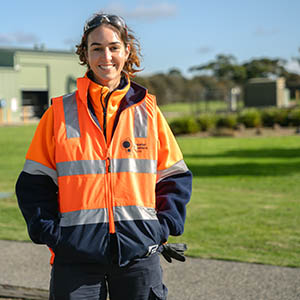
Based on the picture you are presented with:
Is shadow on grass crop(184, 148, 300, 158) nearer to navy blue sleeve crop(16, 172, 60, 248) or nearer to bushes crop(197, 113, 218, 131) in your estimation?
bushes crop(197, 113, 218, 131)

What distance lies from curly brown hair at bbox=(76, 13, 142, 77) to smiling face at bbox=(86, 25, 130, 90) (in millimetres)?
21

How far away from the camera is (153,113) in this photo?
8.42 ft

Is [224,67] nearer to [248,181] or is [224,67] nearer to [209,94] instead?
[209,94]

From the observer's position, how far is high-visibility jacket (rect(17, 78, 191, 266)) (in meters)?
2.38

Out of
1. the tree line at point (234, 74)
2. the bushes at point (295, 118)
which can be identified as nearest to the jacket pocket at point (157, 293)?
the bushes at point (295, 118)

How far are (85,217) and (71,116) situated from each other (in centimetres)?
47

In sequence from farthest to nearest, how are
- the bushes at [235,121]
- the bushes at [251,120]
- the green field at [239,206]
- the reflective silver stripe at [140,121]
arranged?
the bushes at [251,120] → the bushes at [235,121] → the green field at [239,206] → the reflective silver stripe at [140,121]

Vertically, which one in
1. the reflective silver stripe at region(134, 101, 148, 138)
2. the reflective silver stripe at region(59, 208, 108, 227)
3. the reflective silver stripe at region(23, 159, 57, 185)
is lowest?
the reflective silver stripe at region(59, 208, 108, 227)

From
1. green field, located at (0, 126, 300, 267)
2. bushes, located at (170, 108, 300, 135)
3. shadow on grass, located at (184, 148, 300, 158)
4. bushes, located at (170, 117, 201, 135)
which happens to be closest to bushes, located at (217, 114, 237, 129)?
bushes, located at (170, 108, 300, 135)

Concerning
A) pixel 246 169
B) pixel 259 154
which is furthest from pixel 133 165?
pixel 259 154

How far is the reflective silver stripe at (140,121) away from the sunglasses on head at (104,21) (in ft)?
1.32

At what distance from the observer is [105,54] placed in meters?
2.54

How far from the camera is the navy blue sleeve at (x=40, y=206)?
239cm

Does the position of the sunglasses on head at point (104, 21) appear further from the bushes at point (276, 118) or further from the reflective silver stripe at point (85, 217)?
the bushes at point (276, 118)
